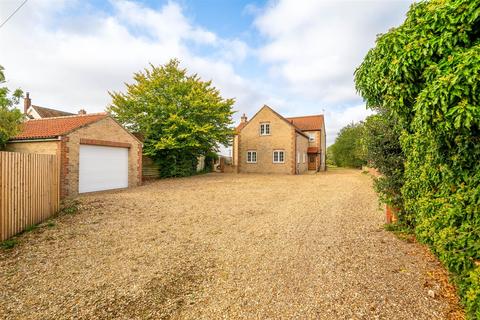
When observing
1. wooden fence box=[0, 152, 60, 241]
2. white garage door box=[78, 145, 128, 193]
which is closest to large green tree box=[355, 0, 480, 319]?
wooden fence box=[0, 152, 60, 241]

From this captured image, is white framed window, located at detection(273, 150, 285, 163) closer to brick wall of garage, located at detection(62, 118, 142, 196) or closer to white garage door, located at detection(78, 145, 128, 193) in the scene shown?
brick wall of garage, located at detection(62, 118, 142, 196)

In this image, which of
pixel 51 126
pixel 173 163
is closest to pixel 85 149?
pixel 51 126

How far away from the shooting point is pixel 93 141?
39.7 feet

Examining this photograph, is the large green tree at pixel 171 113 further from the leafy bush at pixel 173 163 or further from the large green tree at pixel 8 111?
the large green tree at pixel 8 111

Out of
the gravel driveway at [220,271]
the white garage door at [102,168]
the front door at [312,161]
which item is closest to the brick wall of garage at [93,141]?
the white garage door at [102,168]

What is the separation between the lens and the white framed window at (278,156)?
25056mm

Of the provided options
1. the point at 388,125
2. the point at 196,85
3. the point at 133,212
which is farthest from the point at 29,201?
the point at 196,85

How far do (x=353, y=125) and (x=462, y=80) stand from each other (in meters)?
39.3

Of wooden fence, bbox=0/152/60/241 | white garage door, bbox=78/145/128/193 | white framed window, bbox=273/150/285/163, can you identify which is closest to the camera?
wooden fence, bbox=0/152/60/241

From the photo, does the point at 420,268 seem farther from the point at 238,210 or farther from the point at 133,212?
the point at 133,212

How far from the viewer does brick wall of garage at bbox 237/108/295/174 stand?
24859 mm

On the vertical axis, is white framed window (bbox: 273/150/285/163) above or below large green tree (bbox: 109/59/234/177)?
below

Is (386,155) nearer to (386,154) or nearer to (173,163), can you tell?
(386,154)

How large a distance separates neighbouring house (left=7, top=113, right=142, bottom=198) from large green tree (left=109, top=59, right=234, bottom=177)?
12.8 feet
